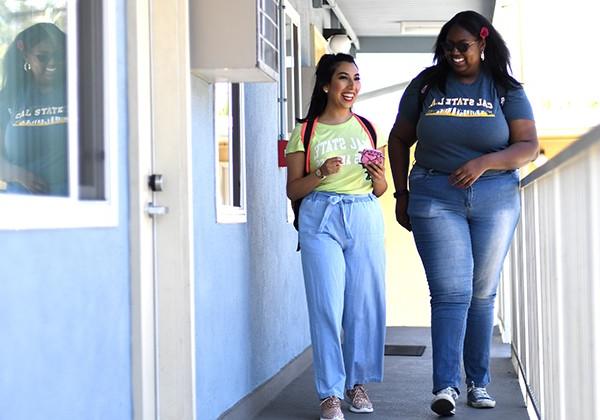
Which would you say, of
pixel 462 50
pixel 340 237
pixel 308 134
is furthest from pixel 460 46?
pixel 340 237

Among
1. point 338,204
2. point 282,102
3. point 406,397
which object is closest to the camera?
point 338,204

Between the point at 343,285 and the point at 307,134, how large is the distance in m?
0.64

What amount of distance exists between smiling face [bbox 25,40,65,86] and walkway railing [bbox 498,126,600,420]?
1.25m

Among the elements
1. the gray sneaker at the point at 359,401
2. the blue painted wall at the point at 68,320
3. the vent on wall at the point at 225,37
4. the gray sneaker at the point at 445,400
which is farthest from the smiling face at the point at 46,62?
the gray sneaker at the point at 359,401

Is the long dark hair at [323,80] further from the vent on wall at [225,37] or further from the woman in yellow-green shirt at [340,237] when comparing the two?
the vent on wall at [225,37]

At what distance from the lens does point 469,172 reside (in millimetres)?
3783

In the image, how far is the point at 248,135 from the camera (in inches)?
176

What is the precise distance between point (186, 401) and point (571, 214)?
4.74 ft

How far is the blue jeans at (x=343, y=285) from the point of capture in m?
4.11

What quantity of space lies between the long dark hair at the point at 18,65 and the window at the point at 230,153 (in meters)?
1.48

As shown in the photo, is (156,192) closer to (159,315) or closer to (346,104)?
(159,315)

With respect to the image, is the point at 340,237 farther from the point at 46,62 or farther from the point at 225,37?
the point at 46,62

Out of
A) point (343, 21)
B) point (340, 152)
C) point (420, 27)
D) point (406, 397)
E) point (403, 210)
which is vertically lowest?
point (406, 397)

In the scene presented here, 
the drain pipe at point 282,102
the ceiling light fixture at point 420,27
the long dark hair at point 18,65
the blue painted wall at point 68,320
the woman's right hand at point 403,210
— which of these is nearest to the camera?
the blue painted wall at point 68,320
